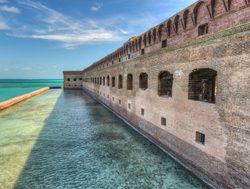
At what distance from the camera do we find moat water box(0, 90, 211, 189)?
18.4 feet

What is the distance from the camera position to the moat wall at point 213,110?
4410 mm

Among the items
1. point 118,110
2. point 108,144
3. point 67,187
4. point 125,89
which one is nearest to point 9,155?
point 67,187

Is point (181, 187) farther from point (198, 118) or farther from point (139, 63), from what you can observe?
point (139, 63)

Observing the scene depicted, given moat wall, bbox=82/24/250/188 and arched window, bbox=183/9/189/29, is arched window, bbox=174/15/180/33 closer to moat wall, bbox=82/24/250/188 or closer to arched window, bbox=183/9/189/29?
arched window, bbox=183/9/189/29

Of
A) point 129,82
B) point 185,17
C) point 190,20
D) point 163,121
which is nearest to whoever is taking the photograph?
point 190,20

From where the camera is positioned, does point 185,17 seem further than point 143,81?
No

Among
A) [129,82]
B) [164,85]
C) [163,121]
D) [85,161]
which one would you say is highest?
[129,82]

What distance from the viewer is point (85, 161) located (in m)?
7.11

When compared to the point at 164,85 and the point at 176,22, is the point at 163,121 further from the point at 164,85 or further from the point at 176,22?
the point at 176,22

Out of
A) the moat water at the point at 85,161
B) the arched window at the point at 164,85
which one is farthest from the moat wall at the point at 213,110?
the moat water at the point at 85,161

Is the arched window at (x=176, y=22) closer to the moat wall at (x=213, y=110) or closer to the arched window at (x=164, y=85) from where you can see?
the moat wall at (x=213, y=110)

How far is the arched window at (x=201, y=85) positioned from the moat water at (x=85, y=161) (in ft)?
9.30

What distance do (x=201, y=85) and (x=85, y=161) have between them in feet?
18.1

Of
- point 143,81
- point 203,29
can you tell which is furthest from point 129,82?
point 203,29
